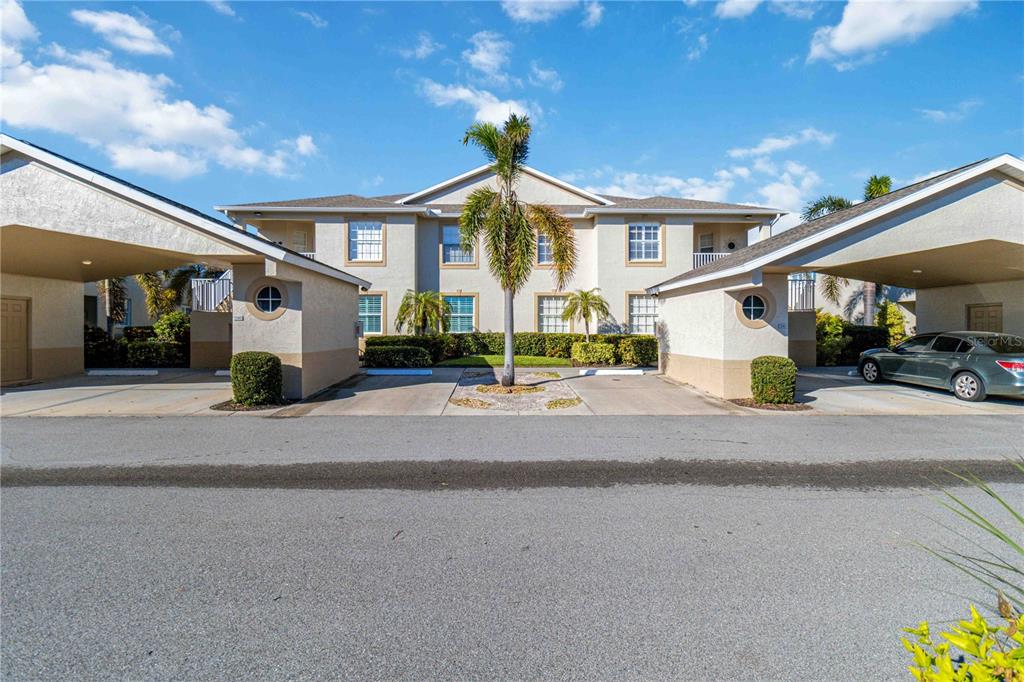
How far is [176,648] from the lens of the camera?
285 centimetres

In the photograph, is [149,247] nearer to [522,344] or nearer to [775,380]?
[522,344]

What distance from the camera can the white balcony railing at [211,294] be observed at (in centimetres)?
1841

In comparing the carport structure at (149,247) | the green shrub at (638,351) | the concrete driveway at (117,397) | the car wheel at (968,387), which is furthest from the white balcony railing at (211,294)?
the car wheel at (968,387)

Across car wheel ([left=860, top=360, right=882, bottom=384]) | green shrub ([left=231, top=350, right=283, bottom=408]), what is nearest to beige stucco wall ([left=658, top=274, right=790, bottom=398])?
car wheel ([left=860, top=360, right=882, bottom=384])

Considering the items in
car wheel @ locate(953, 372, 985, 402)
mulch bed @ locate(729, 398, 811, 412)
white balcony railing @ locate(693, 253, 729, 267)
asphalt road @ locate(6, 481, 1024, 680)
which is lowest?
asphalt road @ locate(6, 481, 1024, 680)

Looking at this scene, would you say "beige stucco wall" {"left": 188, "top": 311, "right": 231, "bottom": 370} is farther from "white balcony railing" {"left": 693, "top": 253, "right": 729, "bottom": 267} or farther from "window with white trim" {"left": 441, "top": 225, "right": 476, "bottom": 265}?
"white balcony railing" {"left": 693, "top": 253, "right": 729, "bottom": 267}

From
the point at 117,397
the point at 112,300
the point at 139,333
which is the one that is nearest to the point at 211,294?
the point at 139,333

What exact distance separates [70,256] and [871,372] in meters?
22.5

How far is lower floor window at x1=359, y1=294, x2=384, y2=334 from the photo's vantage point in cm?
2159

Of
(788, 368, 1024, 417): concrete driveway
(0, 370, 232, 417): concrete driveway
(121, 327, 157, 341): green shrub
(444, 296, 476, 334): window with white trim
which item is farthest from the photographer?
(444, 296, 476, 334): window with white trim

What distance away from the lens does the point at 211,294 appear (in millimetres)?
18500

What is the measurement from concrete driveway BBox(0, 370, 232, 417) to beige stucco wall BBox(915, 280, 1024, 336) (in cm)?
2083

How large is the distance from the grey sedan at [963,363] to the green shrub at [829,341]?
20.0ft

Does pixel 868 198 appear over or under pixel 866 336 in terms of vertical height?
over
